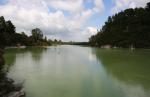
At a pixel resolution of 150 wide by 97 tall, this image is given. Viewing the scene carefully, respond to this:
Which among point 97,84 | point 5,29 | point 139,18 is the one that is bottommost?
point 97,84

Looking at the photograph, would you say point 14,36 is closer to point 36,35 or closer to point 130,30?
point 36,35

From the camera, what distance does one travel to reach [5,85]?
37.4 feet

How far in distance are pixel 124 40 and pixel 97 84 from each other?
273 ft

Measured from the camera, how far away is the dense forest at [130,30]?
88.5 m

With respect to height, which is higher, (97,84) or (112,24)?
(112,24)

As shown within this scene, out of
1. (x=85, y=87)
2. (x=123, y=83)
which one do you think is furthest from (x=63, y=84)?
(x=123, y=83)

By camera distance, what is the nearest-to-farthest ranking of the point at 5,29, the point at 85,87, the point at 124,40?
1. the point at 85,87
2. the point at 5,29
3. the point at 124,40

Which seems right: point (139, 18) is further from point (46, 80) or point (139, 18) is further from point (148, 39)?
point (46, 80)

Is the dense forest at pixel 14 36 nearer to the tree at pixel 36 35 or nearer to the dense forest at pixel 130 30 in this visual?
the tree at pixel 36 35

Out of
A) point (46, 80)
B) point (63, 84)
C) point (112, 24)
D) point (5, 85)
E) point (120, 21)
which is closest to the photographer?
point (5, 85)

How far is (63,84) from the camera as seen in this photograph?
14.9m

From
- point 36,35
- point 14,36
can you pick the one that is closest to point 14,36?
point 14,36

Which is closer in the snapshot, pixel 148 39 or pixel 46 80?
pixel 46 80

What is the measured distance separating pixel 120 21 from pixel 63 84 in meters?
106
